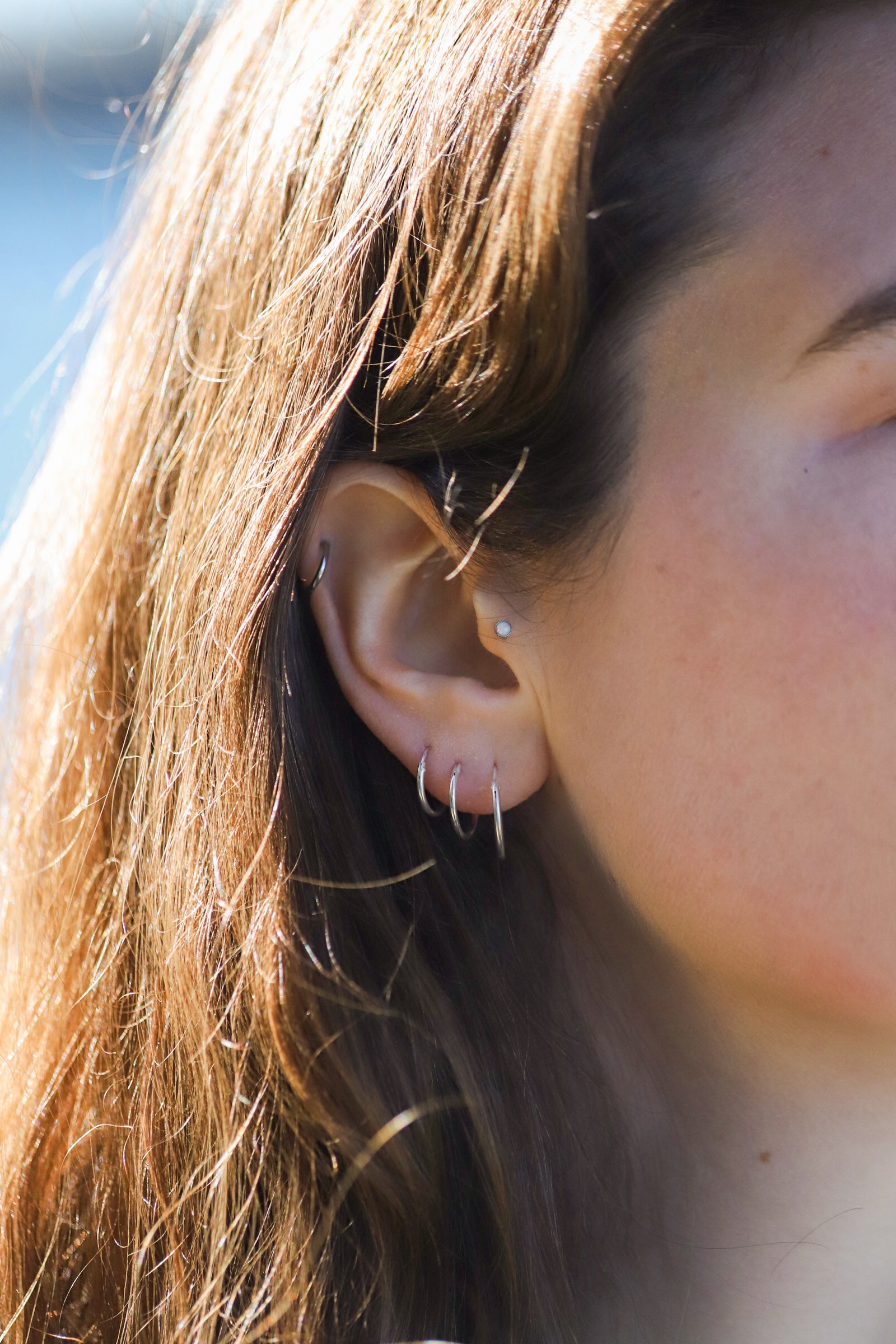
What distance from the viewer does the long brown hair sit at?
1139 mm

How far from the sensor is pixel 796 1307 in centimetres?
127

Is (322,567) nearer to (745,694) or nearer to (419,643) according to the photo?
(419,643)

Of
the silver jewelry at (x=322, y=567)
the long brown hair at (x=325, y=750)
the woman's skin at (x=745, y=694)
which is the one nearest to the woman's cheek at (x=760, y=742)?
the woman's skin at (x=745, y=694)

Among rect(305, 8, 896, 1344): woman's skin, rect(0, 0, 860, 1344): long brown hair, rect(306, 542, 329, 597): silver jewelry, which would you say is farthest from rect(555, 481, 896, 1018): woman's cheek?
rect(306, 542, 329, 597): silver jewelry

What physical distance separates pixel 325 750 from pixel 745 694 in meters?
0.43

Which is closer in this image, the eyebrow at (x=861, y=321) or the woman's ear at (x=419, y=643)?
the eyebrow at (x=861, y=321)

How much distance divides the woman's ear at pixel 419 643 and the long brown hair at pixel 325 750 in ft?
0.12

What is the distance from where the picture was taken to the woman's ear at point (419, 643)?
4.04 feet

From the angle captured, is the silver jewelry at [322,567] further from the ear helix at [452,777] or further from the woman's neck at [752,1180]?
the woman's neck at [752,1180]

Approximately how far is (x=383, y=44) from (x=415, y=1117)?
3.58ft

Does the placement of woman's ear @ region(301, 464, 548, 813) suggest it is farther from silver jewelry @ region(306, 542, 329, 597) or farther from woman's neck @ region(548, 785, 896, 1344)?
woman's neck @ region(548, 785, 896, 1344)

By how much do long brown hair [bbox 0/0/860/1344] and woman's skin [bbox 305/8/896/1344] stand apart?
62mm

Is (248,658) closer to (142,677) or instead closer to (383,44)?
(142,677)

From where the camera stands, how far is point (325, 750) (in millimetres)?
1277
